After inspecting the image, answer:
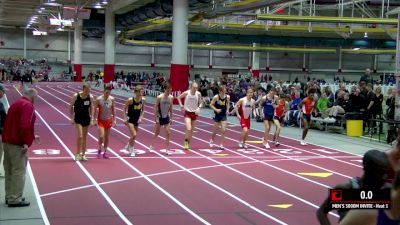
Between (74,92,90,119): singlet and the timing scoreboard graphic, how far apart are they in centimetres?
1013

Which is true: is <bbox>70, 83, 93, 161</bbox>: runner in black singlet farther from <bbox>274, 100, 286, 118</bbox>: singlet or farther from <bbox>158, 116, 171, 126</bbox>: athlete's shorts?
<bbox>274, 100, 286, 118</bbox>: singlet

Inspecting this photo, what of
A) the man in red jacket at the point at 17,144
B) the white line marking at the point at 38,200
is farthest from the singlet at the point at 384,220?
the man in red jacket at the point at 17,144

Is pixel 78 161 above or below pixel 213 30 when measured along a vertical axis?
below

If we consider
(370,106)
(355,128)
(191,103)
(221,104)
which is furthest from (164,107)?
(370,106)

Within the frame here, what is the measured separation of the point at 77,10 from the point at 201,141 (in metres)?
22.2

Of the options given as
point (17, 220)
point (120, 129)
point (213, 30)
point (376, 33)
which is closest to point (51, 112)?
point (120, 129)

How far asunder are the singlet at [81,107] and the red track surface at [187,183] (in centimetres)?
108

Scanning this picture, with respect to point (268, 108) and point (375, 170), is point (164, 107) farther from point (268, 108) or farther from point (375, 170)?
point (375, 170)

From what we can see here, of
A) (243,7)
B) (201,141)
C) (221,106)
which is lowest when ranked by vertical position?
A: (201,141)

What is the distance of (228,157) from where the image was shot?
46.6 feet

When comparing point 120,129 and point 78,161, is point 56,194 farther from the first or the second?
point 120,129

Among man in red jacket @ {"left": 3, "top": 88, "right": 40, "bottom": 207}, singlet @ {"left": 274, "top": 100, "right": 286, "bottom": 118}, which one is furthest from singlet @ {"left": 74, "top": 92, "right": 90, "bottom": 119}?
singlet @ {"left": 274, "top": 100, "right": 286, "bottom": 118}

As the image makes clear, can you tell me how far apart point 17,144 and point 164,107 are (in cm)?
637

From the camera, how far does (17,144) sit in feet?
27.1
